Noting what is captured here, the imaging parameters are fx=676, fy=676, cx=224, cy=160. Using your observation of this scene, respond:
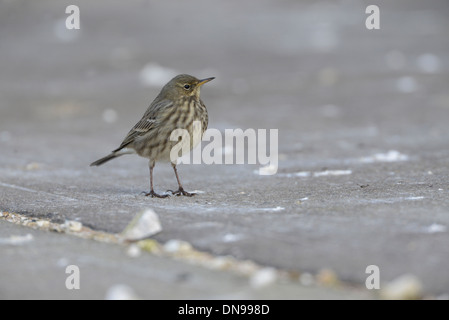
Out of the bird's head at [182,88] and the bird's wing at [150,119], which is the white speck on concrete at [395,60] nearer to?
the bird's head at [182,88]

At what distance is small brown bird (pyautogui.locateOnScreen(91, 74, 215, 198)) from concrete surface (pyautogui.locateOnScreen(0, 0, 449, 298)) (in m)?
0.39

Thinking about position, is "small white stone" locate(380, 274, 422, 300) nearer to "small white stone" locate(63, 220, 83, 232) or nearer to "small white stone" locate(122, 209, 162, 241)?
"small white stone" locate(122, 209, 162, 241)

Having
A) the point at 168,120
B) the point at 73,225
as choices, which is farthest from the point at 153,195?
the point at 73,225

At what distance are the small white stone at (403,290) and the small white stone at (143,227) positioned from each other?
1320 millimetres

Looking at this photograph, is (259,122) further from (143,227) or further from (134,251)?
(134,251)

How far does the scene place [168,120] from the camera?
18.0ft

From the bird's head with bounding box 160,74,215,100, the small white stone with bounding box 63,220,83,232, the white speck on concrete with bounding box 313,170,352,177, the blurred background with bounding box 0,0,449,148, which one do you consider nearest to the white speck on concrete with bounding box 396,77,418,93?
the blurred background with bounding box 0,0,449,148

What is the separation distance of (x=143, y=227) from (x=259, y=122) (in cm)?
501

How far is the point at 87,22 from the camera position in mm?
13680

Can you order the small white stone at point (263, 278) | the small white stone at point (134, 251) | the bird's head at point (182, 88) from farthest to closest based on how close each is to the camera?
the bird's head at point (182, 88)
the small white stone at point (134, 251)
the small white stone at point (263, 278)

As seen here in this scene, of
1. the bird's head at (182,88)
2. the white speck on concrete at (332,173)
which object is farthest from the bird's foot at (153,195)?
the white speck on concrete at (332,173)

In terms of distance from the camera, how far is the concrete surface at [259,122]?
3.53 metres
